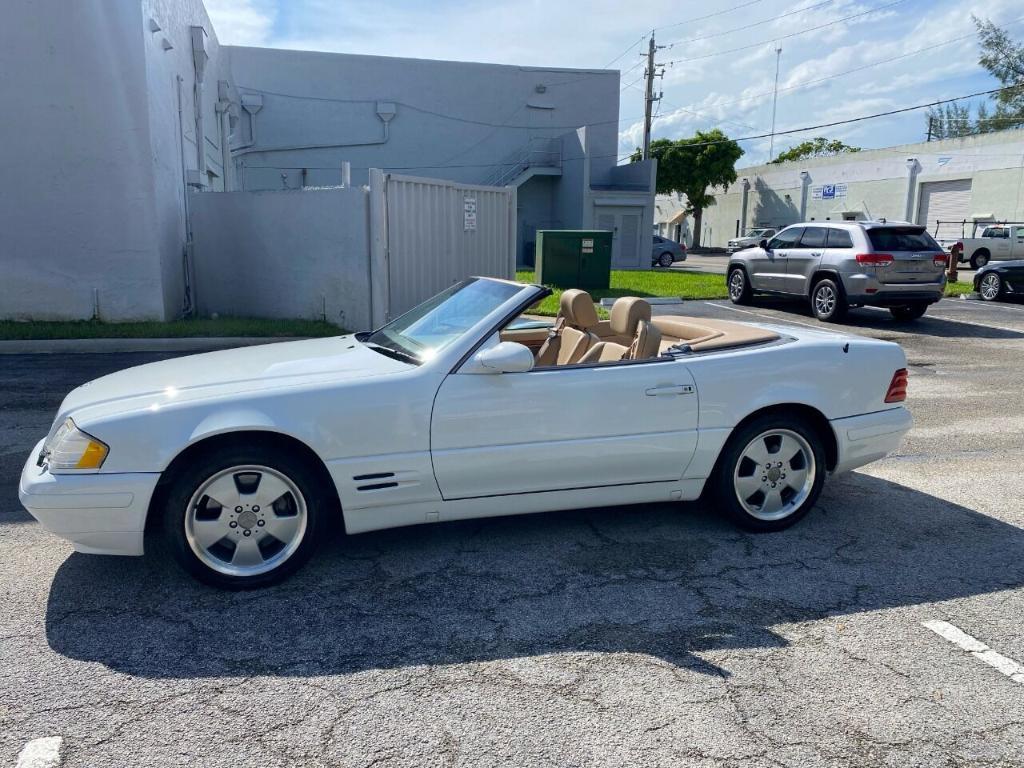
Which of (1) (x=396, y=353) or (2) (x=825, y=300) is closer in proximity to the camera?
(1) (x=396, y=353)

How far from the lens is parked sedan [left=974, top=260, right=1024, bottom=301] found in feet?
59.3

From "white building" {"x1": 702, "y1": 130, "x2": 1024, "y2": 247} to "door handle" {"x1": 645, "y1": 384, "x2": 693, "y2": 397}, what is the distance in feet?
132

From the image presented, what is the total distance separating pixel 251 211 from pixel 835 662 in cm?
1232

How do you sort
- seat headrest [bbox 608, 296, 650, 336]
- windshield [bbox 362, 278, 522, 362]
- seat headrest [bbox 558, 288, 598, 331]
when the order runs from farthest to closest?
seat headrest [bbox 558, 288, 598, 331]
seat headrest [bbox 608, 296, 650, 336]
windshield [bbox 362, 278, 522, 362]

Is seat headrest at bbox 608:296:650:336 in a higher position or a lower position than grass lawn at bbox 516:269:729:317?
higher

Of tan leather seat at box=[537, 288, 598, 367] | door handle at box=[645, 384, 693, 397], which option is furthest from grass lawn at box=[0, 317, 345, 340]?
door handle at box=[645, 384, 693, 397]

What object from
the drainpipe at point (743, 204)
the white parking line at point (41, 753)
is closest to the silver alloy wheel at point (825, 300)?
the white parking line at point (41, 753)

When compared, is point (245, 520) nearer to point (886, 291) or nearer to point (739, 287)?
point (886, 291)

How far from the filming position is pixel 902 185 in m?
42.9

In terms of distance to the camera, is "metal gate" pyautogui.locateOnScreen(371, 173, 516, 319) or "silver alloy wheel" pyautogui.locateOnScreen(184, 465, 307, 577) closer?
"silver alloy wheel" pyautogui.locateOnScreen(184, 465, 307, 577)

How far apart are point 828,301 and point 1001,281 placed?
6558 mm

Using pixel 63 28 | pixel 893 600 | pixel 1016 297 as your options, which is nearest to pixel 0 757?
pixel 893 600

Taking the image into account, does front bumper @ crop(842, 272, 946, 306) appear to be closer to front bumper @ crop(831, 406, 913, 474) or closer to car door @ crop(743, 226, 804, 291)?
car door @ crop(743, 226, 804, 291)

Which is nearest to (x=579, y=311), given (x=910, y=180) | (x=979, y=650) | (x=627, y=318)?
(x=627, y=318)
